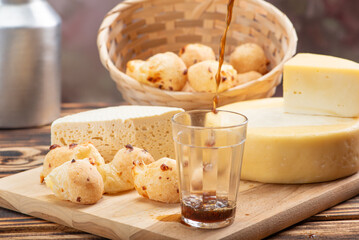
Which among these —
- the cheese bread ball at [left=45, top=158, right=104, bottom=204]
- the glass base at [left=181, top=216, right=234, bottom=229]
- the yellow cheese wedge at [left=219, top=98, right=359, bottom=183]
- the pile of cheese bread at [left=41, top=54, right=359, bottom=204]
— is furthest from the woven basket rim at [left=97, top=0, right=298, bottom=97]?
the glass base at [left=181, top=216, right=234, bottom=229]

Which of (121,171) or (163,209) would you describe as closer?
(163,209)

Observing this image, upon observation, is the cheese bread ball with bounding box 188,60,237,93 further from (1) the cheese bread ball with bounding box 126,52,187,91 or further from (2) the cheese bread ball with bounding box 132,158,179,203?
(2) the cheese bread ball with bounding box 132,158,179,203

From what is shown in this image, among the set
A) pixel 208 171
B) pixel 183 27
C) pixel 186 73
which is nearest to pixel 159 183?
pixel 208 171

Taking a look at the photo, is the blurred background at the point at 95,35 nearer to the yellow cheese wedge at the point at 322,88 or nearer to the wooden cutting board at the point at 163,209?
the yellow cheese wedge at the point at 322,88

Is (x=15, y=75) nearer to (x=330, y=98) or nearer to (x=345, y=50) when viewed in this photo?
(x=330, y=98)

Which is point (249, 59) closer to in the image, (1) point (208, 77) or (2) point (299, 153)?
(1) point (208, 77)

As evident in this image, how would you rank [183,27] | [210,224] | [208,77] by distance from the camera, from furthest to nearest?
[183,27] < [208,77] < [210,224]
